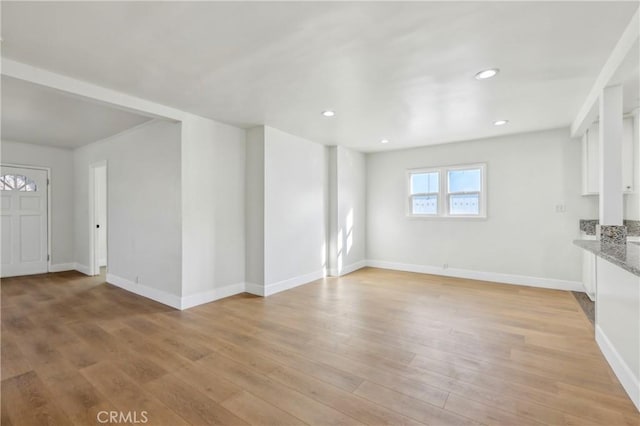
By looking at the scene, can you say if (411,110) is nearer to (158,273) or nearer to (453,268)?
(453,268)

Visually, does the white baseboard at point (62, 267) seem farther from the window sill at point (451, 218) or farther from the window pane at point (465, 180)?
the window pane at point (465, 180)

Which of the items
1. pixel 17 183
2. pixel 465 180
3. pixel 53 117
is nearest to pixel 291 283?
pixel 465 180

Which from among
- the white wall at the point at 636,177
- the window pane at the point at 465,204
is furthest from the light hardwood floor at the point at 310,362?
the window pane at the point at 465,204

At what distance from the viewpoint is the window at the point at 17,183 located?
5.66m

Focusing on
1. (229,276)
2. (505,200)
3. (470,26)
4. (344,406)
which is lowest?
(344,406)

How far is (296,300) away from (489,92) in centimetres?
351

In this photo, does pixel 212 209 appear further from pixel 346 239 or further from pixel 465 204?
pixel 465 204

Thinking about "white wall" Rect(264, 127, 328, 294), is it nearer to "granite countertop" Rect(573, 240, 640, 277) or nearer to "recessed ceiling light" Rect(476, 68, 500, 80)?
"recessed ceiling light" Rect(476, 68, 500, 80)

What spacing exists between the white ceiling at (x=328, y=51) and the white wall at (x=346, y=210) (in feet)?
6.98

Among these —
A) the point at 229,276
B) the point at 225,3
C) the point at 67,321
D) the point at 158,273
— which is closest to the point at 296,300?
the point at 229,276

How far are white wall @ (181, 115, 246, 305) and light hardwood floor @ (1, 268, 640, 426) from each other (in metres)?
0.43

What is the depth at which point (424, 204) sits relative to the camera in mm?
6016

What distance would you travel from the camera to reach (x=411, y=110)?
3.78 m

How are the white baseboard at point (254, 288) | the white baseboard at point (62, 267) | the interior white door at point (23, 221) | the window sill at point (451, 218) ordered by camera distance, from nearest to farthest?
the white baseboard at point (254, 288) → the window sill at point (451, 218) → the interior white door at point (23, 221) → the white baseboard at point (62, 267)
